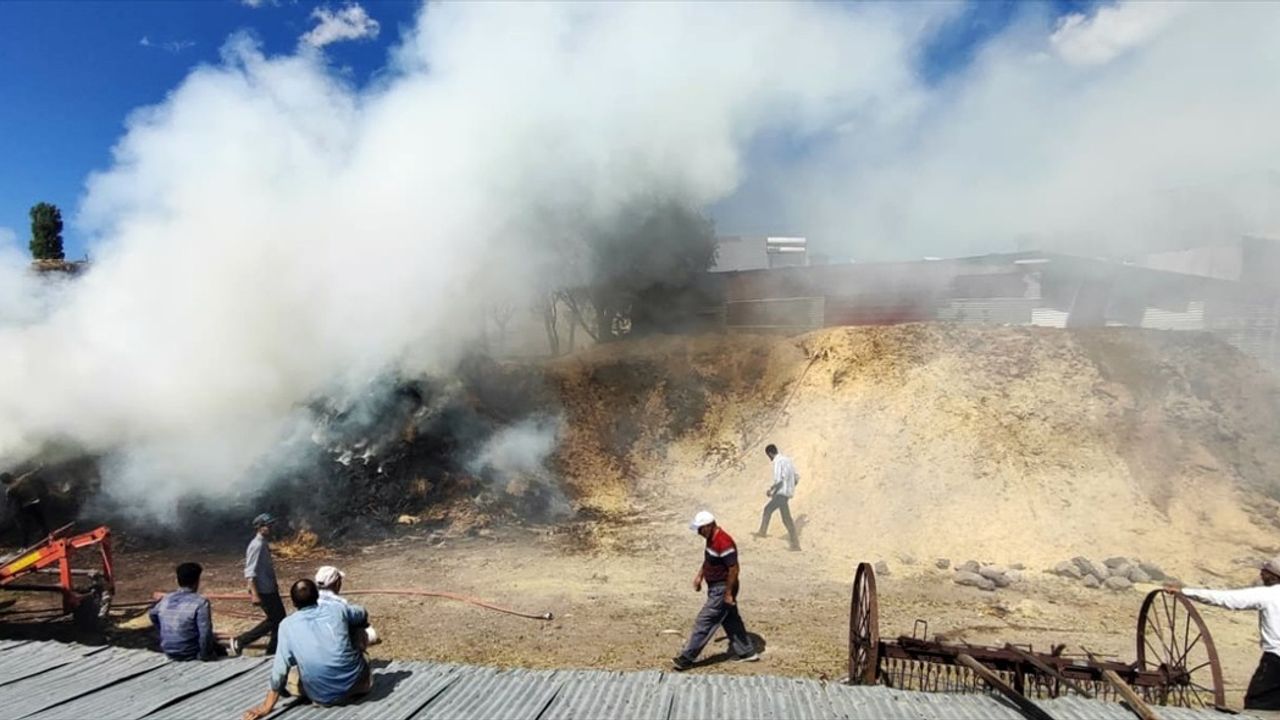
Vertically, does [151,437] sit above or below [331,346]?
below

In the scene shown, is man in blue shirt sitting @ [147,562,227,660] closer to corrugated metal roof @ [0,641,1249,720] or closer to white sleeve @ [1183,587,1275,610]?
corrugated metal roof @ [0,641,1249,720]

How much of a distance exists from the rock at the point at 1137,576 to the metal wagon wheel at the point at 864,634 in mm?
5720

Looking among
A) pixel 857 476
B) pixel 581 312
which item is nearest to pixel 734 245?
pixel 581 312

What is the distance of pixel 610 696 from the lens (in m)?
3.88

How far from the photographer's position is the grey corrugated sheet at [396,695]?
12.4ft

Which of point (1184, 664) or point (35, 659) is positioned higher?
point (35, 659)

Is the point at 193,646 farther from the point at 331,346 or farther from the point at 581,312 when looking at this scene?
the point at 581,312

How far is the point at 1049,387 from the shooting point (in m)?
13.1

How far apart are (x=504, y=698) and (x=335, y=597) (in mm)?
1457

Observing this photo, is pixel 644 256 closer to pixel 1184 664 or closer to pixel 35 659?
pixel 1184 664

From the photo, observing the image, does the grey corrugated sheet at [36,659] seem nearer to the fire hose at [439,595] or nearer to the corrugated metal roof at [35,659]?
the corrugated metal roof at [35,659]

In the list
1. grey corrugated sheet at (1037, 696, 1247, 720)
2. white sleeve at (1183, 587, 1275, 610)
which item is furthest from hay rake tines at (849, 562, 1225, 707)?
grey corrugated sheet at (1037, 696, 1247, 720)

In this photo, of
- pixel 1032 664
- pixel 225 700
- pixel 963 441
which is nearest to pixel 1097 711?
pixel 1032 664

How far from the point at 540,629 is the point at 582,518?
530 cm
